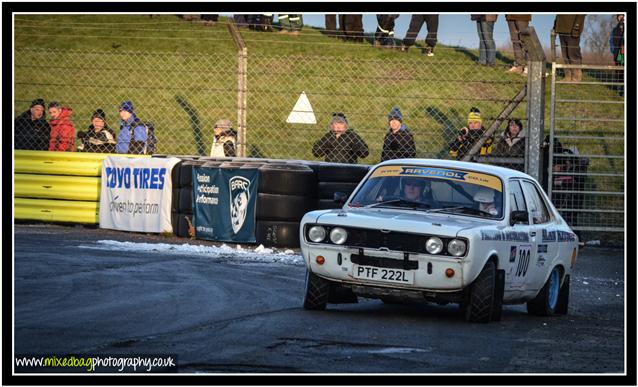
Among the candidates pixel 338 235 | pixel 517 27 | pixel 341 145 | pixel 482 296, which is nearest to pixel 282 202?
pixel 341 145

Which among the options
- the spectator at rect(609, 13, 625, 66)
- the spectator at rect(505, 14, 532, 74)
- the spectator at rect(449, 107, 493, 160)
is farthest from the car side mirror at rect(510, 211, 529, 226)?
the spectator at rect(609, 13, 625, 66)

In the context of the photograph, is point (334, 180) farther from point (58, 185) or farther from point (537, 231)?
point (537, 231)

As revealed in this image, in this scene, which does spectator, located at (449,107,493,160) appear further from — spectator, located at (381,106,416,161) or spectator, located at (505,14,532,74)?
spectator, located at (505,14,532,74)

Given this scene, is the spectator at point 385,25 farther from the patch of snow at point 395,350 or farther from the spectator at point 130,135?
the patch of snow at point 395,350

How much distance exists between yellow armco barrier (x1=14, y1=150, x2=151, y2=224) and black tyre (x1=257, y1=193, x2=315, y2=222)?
3045 mm

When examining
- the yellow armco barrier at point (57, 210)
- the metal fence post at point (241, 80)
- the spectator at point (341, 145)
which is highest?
the metal fence post at point (241, 80)

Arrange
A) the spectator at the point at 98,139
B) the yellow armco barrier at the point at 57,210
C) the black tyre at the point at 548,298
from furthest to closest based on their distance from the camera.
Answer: the spectator at the point at 98,139, the yellow armco barrier at the point at 57,210, the black tyre at the point at 548,298

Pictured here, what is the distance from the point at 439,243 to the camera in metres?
9.12

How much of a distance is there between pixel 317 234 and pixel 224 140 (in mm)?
8525

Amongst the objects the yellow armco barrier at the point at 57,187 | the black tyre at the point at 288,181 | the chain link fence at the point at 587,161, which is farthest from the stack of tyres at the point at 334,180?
the yellow armco barrier at the point at 57,187

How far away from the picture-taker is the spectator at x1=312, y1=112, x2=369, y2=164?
16984 millimetres

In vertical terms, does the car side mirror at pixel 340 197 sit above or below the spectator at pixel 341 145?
below

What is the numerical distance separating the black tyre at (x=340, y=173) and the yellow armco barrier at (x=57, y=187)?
3706 millimetres

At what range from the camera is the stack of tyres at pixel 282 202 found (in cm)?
1522
